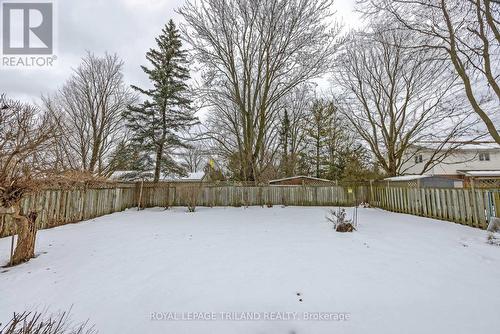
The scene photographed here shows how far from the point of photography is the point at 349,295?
2396 millimetres

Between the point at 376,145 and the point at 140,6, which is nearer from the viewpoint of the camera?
the point at 140,6

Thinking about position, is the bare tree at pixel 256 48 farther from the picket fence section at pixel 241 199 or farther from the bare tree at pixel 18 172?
the bare tree at pixel 18 172

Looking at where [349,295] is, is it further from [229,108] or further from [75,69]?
[75,69]

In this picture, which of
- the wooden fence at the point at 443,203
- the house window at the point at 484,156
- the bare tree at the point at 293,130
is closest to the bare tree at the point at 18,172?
the wooden fence at the point at 443,203

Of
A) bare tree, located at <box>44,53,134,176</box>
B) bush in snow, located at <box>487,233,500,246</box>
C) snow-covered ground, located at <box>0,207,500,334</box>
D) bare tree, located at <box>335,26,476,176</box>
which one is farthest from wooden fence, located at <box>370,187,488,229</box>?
bare tree, located at <box>44,53,134,176</box>

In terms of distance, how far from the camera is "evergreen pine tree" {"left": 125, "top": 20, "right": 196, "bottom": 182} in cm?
1370

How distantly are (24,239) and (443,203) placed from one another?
34.0 feet

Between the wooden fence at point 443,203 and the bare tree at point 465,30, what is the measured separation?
7.20ft

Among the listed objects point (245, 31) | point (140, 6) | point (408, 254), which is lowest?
point (408, 254)

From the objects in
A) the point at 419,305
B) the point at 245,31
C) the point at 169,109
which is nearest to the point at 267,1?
the point at 245,31

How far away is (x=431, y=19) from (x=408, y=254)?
8.26 metres

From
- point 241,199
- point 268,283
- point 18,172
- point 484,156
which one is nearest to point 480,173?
point 484,156

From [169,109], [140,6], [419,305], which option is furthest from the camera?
[169,109]

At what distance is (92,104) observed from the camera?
52.6ft
